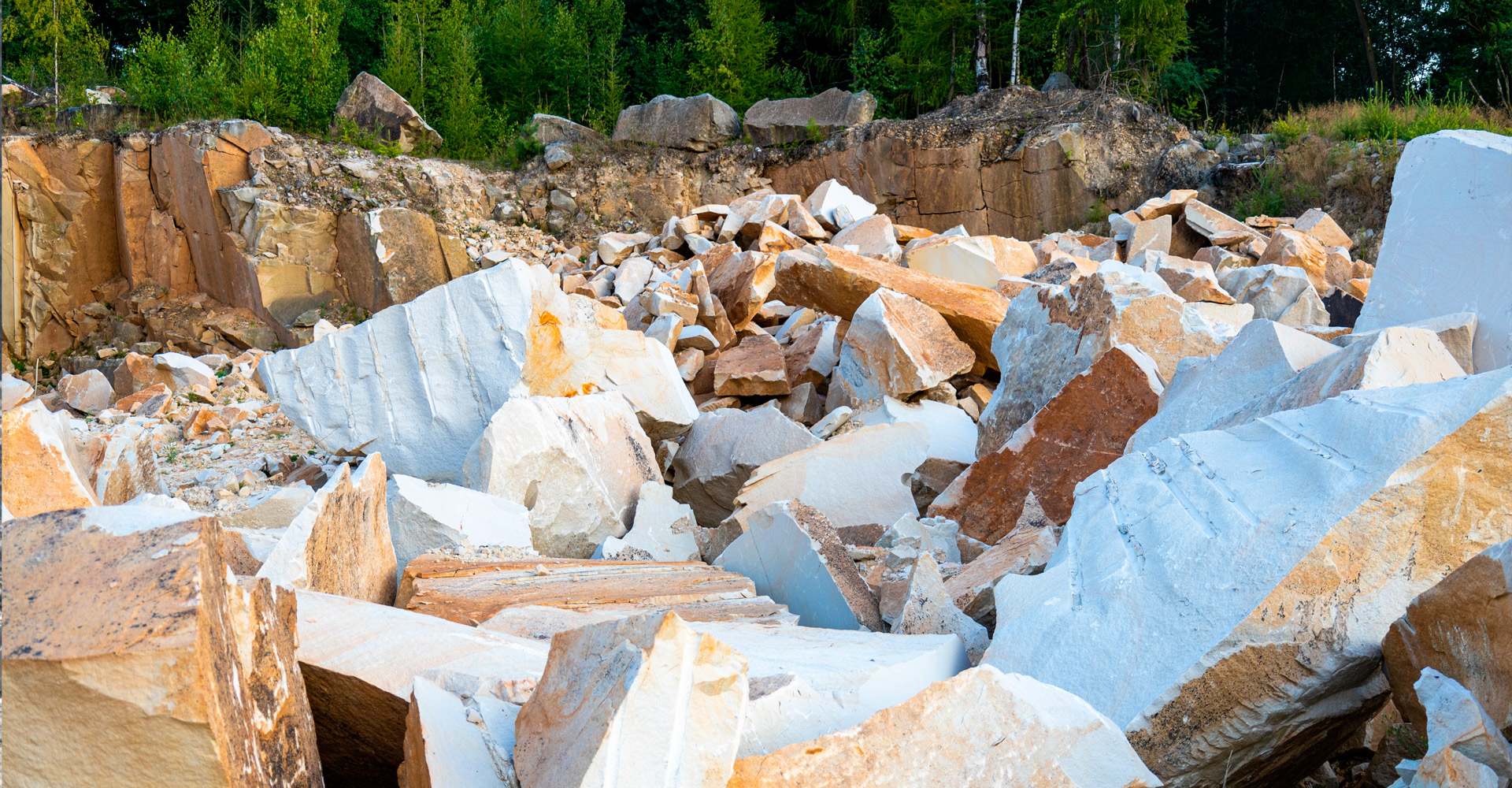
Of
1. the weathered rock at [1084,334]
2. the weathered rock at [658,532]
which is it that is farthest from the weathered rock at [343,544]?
the weathered rock at [1084,334]

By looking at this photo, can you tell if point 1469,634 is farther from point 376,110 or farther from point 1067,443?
point 376,110

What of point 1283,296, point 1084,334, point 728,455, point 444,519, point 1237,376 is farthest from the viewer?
point 1283,296

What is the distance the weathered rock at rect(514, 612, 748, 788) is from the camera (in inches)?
50.6

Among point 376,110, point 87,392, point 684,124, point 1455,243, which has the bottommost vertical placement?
point 87,392

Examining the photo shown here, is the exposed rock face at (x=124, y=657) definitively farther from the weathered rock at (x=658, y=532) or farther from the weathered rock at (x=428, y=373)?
the weathered rock at (x=428, y=373)

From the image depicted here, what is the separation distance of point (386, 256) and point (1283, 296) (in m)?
8.32

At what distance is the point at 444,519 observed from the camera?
2939 millimetres

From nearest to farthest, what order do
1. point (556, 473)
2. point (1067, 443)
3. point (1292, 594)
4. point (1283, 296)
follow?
1. point (1292, 594)
2. point (1067, 443)
3. point (556, 473)
4. point (1283, 296)

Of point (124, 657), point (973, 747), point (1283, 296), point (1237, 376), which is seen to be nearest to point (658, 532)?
point (1237, 376)

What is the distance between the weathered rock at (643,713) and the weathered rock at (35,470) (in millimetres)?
1493

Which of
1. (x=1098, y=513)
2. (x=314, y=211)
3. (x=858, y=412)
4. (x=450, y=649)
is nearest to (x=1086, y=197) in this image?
(x=858, y=412)

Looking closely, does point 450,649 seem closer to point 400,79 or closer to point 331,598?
point 331,598

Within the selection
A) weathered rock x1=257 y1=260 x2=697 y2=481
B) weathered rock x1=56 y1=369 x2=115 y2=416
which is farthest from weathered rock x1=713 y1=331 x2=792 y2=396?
weathered rock x1=56 y1=369 x2=115 y2=416

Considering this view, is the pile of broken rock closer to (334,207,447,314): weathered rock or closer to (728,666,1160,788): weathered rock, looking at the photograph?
(728,666,1160,788): weathered rock
